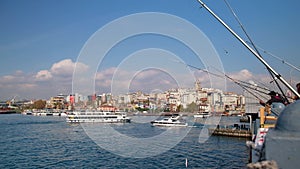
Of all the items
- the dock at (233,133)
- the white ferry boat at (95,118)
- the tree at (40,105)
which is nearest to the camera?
the dock at (233,133)

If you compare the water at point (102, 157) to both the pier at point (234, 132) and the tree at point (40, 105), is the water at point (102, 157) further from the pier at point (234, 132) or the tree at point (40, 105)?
the tree at point (40, 105)

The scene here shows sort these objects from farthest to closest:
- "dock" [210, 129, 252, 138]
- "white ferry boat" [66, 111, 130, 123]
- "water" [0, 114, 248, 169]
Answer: "white ferry boat" [66, 111, 130, 123]
"dock" [210, 129, 252, 138]
"water" [0, 114, 248, 169]

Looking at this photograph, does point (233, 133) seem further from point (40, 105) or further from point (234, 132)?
point (40, 105)

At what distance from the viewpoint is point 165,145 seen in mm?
36594

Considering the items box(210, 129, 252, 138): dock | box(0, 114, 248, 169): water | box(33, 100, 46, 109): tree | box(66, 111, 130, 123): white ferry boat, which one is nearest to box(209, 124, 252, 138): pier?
box(210, 129, 252, 138): dock

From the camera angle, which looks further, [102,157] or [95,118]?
[95,118]

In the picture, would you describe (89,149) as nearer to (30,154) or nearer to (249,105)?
(30,154)

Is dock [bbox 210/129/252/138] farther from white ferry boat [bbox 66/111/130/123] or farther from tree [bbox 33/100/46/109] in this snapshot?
tree [bbox 33/100/46/109]

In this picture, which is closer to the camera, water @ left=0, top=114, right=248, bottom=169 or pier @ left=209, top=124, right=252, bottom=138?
water @ left=0, top=114, right=248, bottom=169

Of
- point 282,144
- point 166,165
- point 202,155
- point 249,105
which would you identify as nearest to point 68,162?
point 166,165

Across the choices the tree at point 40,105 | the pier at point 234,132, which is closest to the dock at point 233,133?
the pier at point 234,132

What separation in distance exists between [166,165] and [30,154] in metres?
15.2

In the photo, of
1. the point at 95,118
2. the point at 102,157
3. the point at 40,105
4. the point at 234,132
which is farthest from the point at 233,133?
the point at 40,105

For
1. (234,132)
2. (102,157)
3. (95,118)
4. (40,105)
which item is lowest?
(102,157)
